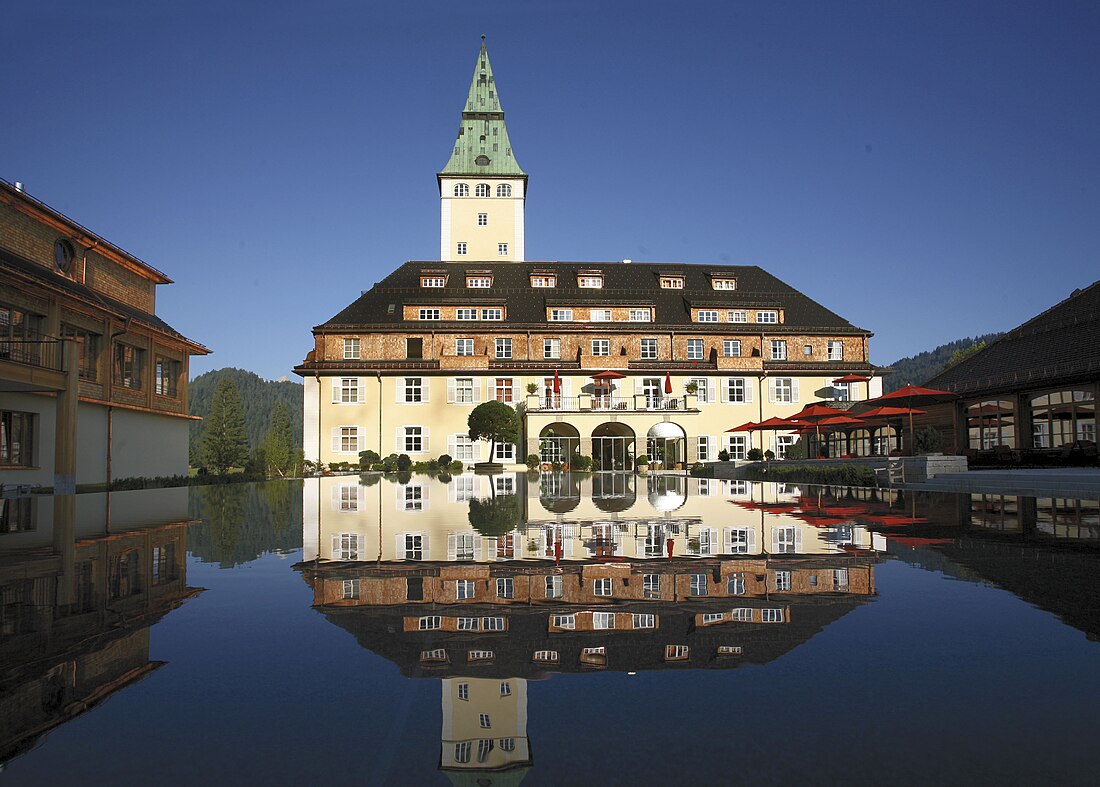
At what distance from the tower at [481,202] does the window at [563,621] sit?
54.8 m

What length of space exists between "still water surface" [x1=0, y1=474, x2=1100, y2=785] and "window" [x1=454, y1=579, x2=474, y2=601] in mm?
37

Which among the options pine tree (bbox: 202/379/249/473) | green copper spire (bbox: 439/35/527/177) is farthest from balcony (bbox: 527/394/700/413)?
pine tree (bbox: 202/379/249/473)

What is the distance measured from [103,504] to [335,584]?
13.1 meters

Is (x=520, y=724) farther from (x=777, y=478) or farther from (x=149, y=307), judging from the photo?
(x=149, y=307)

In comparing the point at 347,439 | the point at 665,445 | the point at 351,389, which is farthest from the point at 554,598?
the point at 351,389

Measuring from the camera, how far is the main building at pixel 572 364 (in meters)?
45.1

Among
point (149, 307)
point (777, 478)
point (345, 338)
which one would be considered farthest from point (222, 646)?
point (345, 338)

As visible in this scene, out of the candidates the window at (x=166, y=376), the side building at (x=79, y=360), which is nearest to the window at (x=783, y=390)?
→ the side building at (x=79, y=360)

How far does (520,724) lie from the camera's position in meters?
2.79

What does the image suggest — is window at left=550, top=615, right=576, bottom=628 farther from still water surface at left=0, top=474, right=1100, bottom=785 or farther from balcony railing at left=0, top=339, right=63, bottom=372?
balcony railing at left=0, top=339, right=63, bottom=372

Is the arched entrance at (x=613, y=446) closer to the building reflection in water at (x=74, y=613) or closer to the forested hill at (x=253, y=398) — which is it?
the building reflection in water at (x=74, y=613)

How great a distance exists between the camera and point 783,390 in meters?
47.8

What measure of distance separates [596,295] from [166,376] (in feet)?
86.9

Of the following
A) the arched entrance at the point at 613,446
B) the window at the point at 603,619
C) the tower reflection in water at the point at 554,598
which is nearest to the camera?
the tower reflection in water at the point at 554,598
